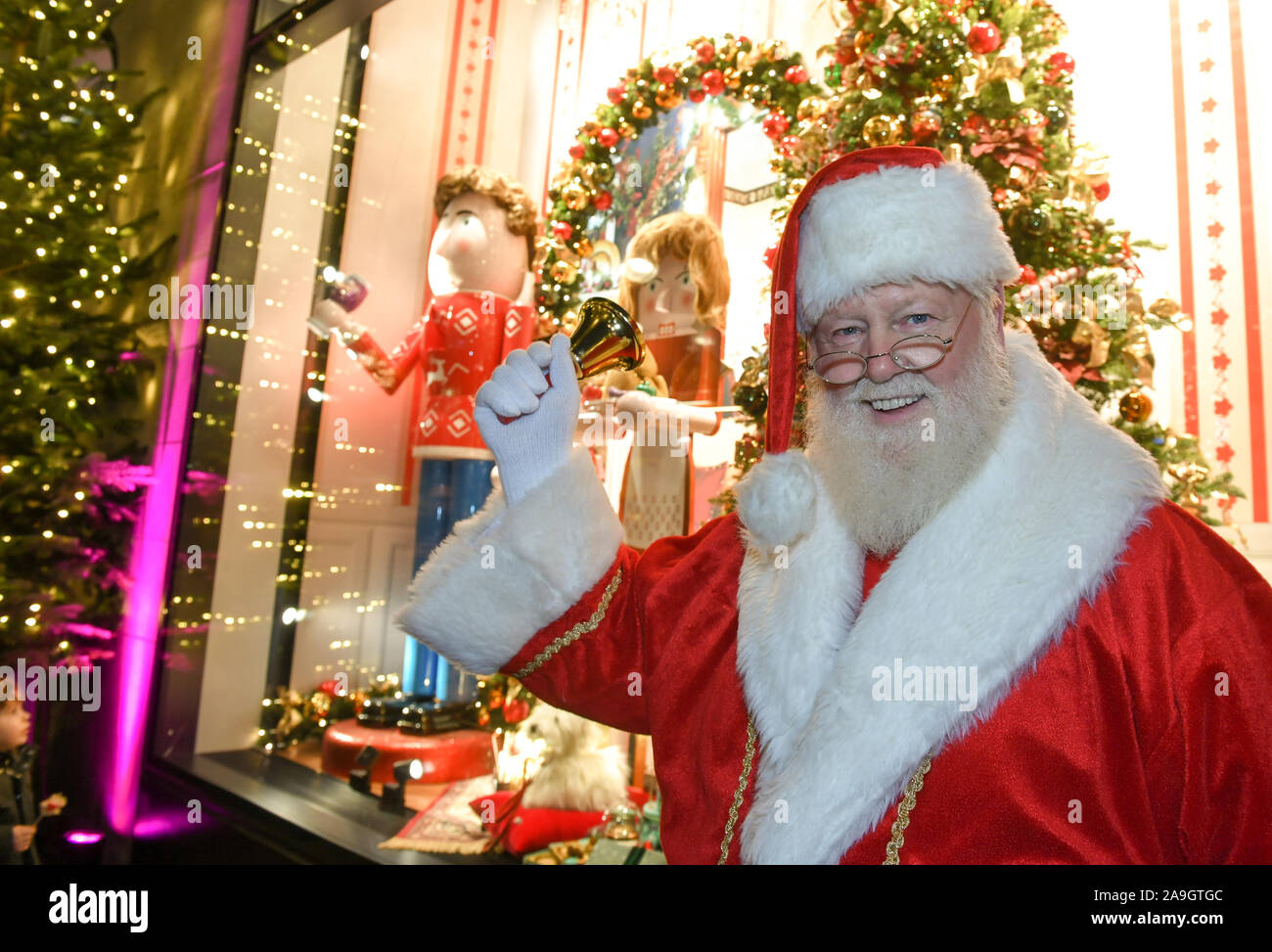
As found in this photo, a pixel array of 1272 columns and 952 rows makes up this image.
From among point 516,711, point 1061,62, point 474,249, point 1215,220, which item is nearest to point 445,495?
point 516,711

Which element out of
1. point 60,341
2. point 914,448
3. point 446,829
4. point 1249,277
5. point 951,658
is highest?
point 1249,277

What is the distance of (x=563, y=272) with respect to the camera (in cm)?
363

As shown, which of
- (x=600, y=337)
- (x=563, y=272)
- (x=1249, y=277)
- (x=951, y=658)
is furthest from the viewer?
(x=563, y=272)

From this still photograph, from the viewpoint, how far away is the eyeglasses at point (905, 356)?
1.33 m

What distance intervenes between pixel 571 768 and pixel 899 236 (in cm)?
214

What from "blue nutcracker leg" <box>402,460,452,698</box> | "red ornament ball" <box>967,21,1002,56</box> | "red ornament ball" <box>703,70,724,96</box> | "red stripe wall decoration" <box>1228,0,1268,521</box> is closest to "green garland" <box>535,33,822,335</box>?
"red ornament ball" <box>703,70,724,96</box>

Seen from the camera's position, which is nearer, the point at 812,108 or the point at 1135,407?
the point at 1135,407

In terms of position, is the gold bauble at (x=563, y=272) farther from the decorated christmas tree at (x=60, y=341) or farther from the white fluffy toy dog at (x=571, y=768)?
the decorated christmas tree at (x=60, y=341)

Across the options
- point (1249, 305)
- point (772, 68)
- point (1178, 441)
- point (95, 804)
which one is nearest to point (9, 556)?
point (95, 804)

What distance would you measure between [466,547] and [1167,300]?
2.41 meters

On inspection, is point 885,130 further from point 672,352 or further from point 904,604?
point 904,604

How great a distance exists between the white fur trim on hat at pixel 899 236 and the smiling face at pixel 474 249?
2.24 metres

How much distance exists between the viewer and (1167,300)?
8.42 ft

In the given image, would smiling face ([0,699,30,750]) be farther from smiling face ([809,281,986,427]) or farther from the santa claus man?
smiling face ([809,281,986,427])
